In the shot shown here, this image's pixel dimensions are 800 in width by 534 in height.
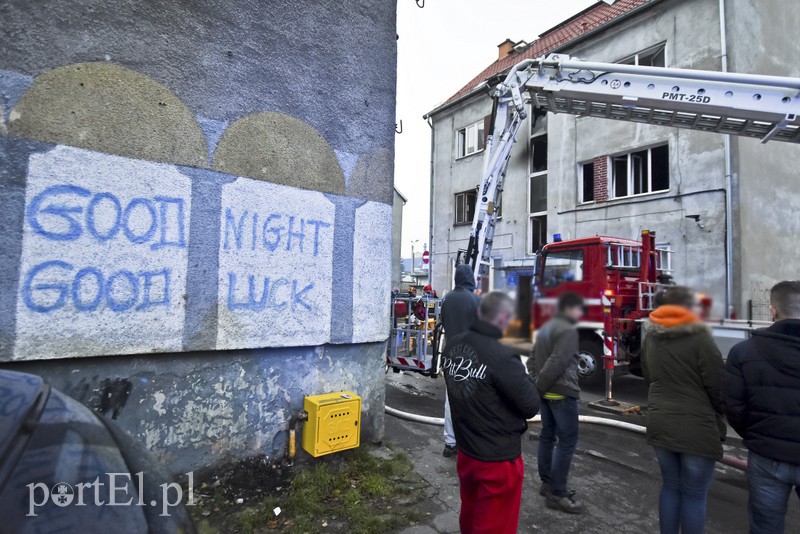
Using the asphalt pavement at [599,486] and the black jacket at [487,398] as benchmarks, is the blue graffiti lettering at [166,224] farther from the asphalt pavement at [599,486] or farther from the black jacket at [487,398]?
the asphalt pavement at [599,486]

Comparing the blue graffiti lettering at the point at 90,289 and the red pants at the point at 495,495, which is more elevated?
the blue graffiti lettering at the point at 90,289

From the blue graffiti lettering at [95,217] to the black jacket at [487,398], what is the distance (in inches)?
105

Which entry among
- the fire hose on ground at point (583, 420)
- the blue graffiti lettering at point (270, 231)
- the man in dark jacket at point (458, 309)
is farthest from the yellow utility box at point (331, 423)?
the fire hose on ground at point (583, 420)

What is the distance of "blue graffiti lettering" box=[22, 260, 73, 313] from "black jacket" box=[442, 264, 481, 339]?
9.04 ft

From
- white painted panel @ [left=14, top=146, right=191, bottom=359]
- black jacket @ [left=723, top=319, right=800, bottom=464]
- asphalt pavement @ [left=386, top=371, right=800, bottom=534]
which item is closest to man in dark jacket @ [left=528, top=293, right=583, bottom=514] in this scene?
asphalt pavement @ [left=386, top=371, right=800, bottom=534]

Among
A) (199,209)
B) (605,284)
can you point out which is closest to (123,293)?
(199,209)

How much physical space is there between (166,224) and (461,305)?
2434mm

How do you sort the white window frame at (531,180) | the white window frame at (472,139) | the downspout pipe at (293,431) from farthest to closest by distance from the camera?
1. the white window frame at (472,139)
2. the white window frame at (531,180)
3. the downspout pipe at (293,431)

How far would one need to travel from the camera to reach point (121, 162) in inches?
127

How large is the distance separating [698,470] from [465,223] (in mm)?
15515

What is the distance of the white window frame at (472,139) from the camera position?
17.2 metres

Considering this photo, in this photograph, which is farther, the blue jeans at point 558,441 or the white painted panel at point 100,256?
the blue jeans at point 558,441

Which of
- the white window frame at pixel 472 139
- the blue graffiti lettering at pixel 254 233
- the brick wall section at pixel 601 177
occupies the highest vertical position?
the white window frame at pixel 472 139
